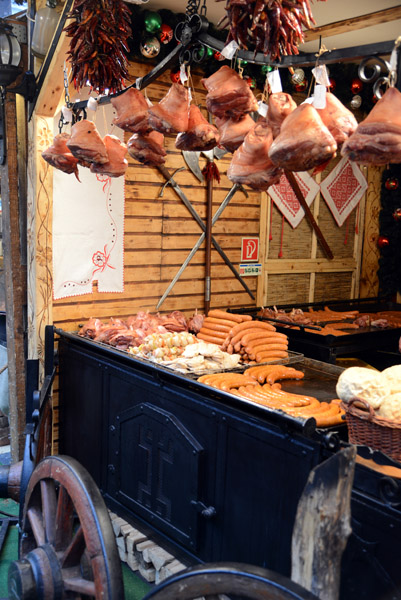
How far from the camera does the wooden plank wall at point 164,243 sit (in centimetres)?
591

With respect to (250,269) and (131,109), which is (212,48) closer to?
(131,109)

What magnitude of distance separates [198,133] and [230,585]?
2.72 m

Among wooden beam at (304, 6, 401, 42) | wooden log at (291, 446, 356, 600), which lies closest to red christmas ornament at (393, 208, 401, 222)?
wooden beam at (304, 6, 401, 42)

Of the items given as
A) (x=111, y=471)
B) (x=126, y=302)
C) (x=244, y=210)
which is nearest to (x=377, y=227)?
(x=244, y=210)

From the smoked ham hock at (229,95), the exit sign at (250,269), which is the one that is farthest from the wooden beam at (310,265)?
the smoked ham hock at (229,95)

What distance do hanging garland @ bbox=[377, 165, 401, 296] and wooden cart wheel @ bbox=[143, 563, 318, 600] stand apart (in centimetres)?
724

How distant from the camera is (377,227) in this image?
28.4ft

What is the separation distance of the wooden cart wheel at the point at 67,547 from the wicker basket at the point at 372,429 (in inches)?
51.2

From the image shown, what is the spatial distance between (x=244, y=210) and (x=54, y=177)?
2.49m

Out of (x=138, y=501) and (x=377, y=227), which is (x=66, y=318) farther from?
(x=377, y=227)

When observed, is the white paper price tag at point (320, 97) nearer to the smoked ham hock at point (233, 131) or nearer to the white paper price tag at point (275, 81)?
the white paper price tag at point (275, 81)

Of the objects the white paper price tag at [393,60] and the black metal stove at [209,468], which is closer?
the white paper price tag at [393,60]

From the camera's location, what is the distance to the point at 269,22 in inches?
108

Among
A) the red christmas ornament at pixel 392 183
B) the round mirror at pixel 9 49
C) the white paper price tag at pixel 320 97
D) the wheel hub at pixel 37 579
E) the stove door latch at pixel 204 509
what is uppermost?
the round mirror at pixel 9 49
